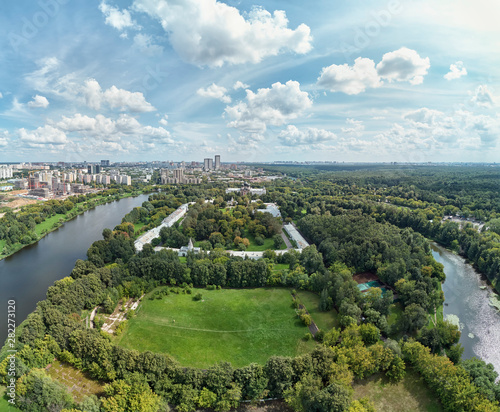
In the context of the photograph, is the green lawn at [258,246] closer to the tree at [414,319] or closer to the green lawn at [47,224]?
the tree at [414,319]

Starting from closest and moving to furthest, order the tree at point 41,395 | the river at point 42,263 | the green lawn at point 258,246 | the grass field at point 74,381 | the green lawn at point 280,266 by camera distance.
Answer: the tree at point 41,395 → the grass field at point 74,381 → the river at point 42,263 → the green lawn at point 280,266 → the green lawn at point 258,246

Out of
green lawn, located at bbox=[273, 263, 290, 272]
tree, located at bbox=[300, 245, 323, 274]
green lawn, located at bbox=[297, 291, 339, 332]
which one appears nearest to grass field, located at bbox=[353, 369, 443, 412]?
green lawn, located at bbox=[297, 291, 339, 332]

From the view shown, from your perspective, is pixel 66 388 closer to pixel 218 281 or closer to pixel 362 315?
pixel 218 281

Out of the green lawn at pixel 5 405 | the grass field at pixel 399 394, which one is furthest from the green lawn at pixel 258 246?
the green lawn at pixel 5 405

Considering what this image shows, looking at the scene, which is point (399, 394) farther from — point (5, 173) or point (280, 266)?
point (5, 173)

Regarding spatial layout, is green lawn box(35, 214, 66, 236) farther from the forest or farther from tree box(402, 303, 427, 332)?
tree box(402, 303, 427, 332)

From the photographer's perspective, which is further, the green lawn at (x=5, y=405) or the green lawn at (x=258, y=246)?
the green lawn at (x=258, y=246)

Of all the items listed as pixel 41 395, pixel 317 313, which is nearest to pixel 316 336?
pixel 317 313

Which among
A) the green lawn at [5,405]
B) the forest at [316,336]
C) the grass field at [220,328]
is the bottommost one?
the green lawn at [5,405]
